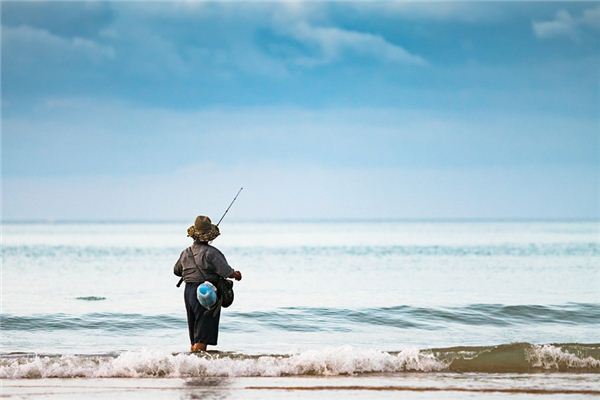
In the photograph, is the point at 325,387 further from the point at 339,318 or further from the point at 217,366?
the point at 339,318

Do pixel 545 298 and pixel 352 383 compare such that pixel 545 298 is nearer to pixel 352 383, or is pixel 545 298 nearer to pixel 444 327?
pixel 444 327

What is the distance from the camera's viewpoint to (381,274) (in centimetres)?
3234

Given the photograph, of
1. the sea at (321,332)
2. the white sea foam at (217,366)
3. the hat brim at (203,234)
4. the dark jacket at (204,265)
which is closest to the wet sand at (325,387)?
the sea at (321,332)

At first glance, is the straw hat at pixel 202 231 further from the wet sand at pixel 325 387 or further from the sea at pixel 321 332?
the wet sand at pixel 325 387

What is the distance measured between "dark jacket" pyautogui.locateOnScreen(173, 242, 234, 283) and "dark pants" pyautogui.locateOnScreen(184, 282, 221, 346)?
12 centimetres

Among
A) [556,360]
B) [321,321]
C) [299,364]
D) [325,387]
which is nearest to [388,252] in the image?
[321,321]

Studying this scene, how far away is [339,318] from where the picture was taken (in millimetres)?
18984

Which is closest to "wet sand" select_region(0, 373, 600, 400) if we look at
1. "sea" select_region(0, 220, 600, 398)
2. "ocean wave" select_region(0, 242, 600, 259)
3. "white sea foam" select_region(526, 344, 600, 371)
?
"sea" select_region(0, 220, 600, 398)

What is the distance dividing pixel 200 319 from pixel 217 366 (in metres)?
0.92

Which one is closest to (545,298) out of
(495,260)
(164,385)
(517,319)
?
(517,319)

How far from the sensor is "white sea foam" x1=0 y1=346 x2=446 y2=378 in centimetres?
1116

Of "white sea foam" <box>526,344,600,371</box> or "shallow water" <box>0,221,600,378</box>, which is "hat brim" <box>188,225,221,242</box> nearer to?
"shallow water" <box>0,221,600,378</box>

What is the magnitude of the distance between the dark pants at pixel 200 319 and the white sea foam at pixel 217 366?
521 millimetres

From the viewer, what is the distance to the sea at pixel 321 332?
1061cm
